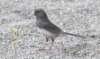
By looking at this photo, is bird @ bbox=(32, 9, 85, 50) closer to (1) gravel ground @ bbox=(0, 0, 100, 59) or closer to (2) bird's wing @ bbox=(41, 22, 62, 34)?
(2) bird's wing @ bbox=(41, 22, 62, 34)

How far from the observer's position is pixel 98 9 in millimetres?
10500

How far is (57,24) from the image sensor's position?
376 inches

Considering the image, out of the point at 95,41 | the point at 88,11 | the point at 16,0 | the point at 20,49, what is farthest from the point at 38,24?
the point at 16,0

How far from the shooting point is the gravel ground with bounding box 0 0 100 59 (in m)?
7.55

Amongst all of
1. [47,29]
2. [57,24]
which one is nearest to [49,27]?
[47,29]

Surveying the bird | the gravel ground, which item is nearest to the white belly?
the bird

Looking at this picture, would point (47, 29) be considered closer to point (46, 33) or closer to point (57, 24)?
point (46, 33)

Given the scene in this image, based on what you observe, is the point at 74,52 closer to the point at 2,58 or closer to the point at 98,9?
the point at 2,58

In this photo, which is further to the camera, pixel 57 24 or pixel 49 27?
pixel 57 24

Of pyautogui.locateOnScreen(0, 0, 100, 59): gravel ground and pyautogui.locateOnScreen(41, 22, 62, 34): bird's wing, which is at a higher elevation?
pyautogui.locateOnScreen(41, 22, 62, 34): bird's wing

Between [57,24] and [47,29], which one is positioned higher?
[47,29]

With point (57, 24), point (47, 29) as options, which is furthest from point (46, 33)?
point (57, 24)

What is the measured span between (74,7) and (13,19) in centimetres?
165

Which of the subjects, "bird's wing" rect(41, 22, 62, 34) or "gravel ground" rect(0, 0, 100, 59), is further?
"bird's wing" rect(41, 22, 62, 34)
